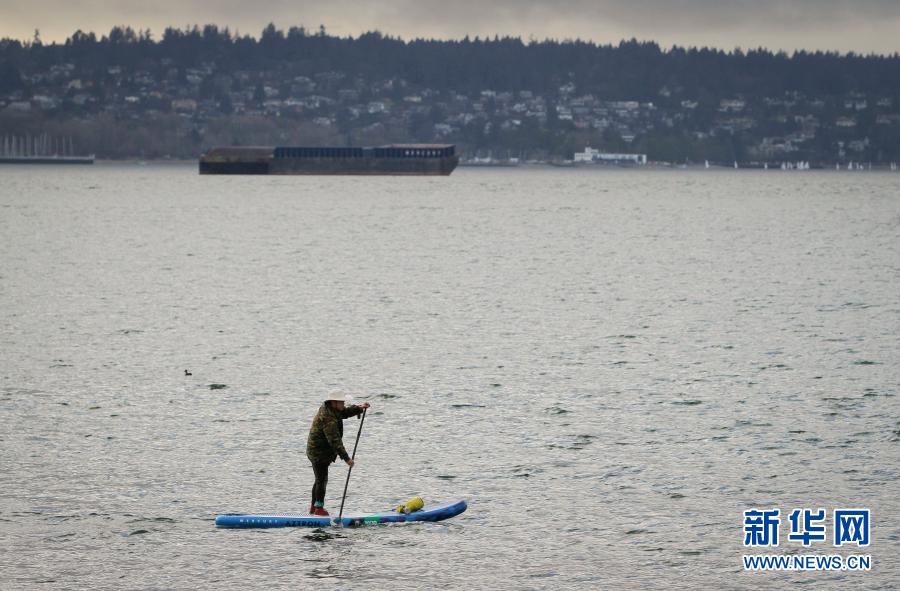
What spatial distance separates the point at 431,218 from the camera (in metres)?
176

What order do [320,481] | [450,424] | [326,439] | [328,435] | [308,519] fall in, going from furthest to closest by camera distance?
[450,424]
[320,481]
[308,519]
[326,439]
[328,435]

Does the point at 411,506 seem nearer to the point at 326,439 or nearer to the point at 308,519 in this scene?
the point at 308,519

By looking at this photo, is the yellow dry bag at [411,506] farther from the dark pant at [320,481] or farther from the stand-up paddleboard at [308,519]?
the dark pant at [320,481]

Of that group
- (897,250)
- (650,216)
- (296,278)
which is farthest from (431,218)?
(296,278)

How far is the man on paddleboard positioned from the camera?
2539cm

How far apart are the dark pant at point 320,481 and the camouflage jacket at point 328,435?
122 millimetres

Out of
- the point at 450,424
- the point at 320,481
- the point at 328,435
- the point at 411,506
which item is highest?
the point at 328,435

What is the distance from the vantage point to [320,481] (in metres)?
26.2

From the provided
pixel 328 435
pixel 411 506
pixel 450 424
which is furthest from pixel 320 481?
pixel 450 424

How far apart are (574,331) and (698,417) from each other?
20.5 m

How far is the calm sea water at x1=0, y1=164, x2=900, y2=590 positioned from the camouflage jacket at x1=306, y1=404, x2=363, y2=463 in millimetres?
1525

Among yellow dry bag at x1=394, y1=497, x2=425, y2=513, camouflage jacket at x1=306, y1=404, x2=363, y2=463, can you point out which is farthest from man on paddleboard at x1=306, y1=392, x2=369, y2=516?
yellow dry bag at x1=394, y1=497, x2=425, y2=513

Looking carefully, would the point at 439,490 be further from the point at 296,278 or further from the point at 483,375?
the point at 296,278

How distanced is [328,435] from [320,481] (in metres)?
1.24
